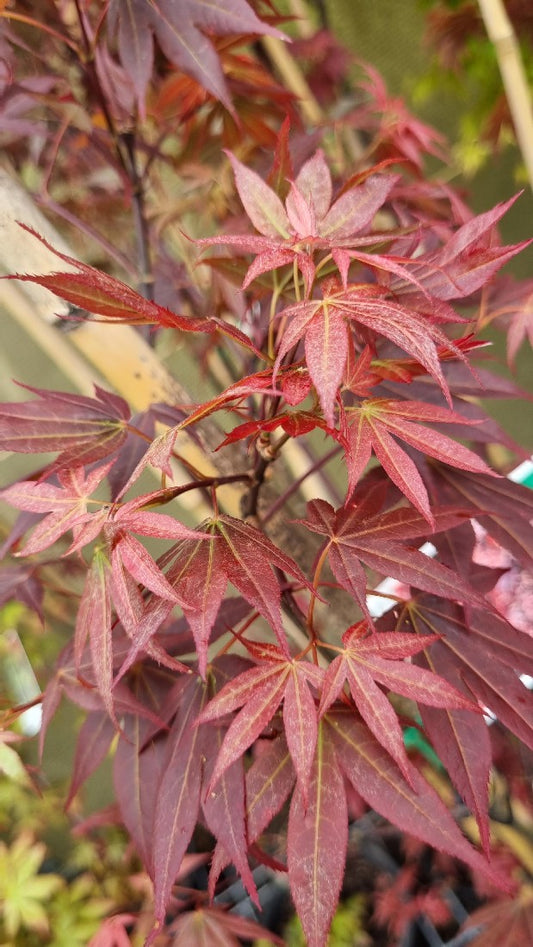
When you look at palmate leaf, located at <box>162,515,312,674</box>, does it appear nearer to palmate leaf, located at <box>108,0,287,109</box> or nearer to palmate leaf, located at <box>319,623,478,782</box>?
palmate leaf, located at <box>319,623,478,782</box>

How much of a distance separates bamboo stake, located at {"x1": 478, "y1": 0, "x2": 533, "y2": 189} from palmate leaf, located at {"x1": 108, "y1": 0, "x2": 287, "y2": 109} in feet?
1.39

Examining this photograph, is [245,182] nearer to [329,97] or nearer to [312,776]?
[312,776]

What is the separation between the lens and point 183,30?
0.45m

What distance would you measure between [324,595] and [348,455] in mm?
287

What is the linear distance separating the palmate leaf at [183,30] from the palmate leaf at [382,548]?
297 mm

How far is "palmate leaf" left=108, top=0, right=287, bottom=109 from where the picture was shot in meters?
0.43

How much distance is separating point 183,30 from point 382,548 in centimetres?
40

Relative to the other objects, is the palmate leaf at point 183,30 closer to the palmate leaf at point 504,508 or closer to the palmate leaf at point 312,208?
the palmate leaf at point 312,208

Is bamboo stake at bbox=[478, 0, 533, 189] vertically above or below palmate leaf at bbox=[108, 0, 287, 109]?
below

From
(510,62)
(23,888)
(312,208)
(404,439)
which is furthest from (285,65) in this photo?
(23,888)

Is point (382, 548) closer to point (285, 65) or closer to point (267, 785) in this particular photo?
point (267, 785)

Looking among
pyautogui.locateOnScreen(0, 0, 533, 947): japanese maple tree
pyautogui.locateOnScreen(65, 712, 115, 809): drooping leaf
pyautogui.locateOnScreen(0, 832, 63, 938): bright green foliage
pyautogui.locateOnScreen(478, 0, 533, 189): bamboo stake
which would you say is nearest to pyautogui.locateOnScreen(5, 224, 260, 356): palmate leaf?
pyautogui.locateOnScreen(0, 0, 533, 947): japanese maple tree

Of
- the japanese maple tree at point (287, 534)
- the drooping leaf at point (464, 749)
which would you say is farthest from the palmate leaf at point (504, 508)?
the drooping leaf at point (464, 749)

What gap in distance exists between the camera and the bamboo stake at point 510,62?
71 cm
